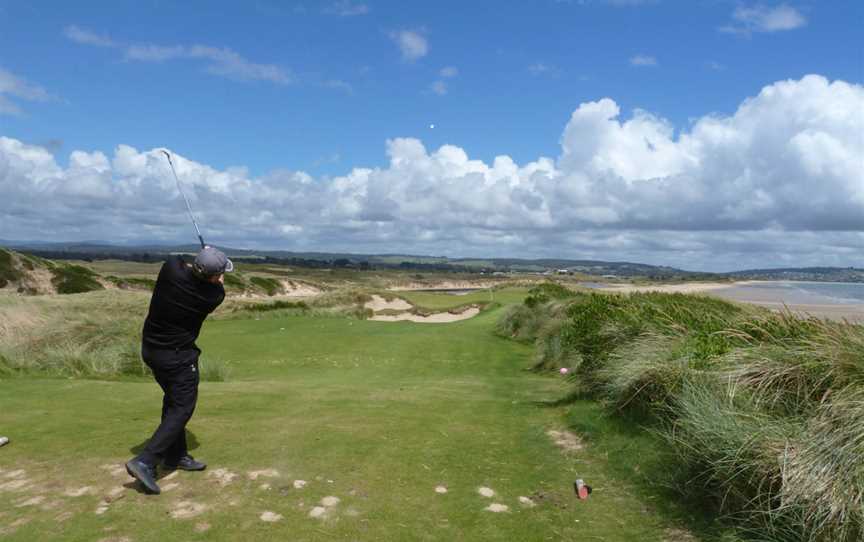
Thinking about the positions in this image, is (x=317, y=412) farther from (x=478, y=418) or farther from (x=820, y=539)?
(x=820, y=539)

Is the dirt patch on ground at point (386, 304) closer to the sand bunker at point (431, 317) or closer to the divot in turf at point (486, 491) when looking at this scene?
the sand bunker at point (431, 317)

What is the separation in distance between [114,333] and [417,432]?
40.5ft

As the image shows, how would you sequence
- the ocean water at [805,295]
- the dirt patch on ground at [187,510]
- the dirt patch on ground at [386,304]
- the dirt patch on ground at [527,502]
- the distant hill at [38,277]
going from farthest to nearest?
1. the dirt patch on ground at [386,304]
2. the distant hill at [38,277]
3. the ocean water at [805,295]
4. the dirt patch on ground at [527,502]
5. the dirt patch on ground at [187,510]

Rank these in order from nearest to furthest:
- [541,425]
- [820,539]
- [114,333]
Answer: [820,539]
[541,425]
[114,333]

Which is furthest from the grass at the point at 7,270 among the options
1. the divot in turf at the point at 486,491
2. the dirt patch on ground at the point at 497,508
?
the dirt patch on ground at the point at 497,508

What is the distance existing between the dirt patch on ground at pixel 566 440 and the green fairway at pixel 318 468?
139 mm

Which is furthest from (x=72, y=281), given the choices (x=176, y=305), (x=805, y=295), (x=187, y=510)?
(x=805, y=295)

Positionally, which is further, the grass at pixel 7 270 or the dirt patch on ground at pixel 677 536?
the grass at pixel 7 270

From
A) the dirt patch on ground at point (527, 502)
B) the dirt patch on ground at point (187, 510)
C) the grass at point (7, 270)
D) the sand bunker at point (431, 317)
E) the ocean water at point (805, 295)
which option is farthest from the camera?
the grass at point (7, 270)

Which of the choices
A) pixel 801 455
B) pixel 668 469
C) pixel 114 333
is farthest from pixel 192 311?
pixel 114 333

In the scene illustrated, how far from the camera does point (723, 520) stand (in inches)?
194

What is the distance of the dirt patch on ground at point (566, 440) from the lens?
7480 millimetres

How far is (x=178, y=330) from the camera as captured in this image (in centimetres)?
597

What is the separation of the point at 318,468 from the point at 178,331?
1.97 metres
